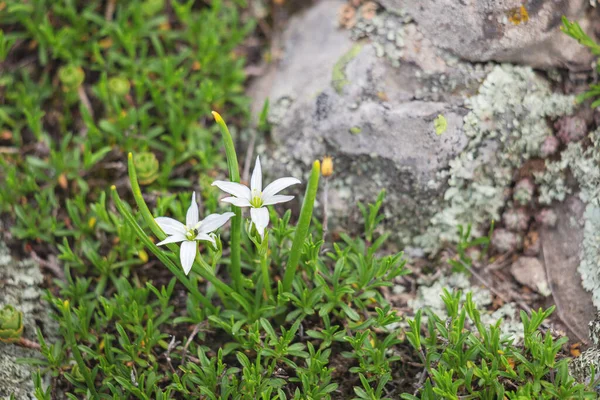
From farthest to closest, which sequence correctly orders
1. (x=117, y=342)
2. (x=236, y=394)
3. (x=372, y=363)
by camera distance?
1. (x=117, y=342)
2. (x=372, y=363)
3. (x=236, y=394)

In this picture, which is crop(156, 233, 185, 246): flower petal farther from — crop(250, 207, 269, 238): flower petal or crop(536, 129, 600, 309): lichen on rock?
crop(536, 129, 600, 309): lichen on rock

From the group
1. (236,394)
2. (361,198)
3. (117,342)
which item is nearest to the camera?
(236,394)

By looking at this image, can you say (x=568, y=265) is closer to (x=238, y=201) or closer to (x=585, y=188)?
(x=585, y=188)

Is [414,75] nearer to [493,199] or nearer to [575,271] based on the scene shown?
[493,199]

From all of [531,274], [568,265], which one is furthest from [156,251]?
[568,265]

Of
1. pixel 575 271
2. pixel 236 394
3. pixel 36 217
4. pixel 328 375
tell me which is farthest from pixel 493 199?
pixel 36 217
